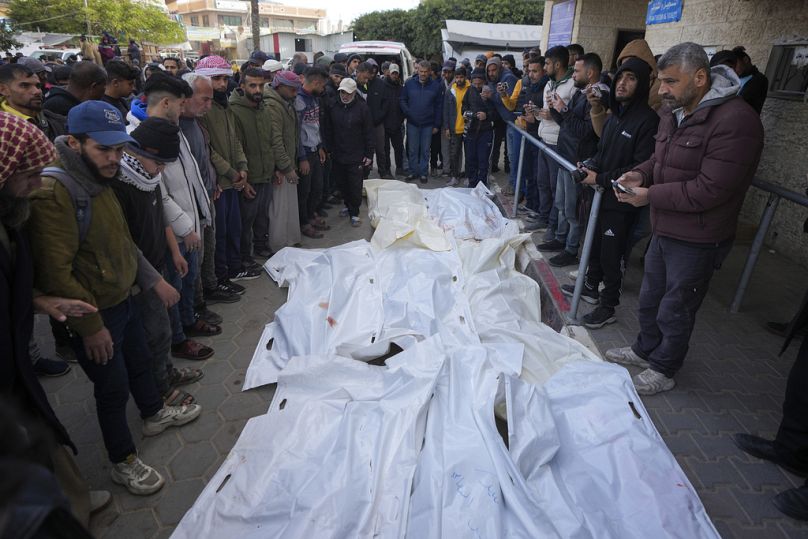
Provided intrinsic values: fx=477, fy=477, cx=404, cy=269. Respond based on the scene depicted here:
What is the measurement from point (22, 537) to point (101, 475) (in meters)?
2.30

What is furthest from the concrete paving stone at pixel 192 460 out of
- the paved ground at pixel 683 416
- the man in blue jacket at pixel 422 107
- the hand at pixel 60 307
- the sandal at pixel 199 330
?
the man in blue jacket at pixel 422 107

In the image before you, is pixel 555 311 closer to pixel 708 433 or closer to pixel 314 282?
pixel 708 433

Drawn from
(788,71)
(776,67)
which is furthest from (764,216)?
(776,67)

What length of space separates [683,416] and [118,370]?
9.72 ft

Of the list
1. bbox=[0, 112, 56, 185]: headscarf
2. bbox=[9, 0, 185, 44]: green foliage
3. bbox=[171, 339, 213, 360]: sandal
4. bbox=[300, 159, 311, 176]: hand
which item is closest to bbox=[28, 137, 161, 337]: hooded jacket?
bbox=[0, 112, 56, 185]: headscarf

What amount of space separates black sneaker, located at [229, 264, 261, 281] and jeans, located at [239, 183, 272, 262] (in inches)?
4.9

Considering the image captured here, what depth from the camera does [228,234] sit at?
4480mm

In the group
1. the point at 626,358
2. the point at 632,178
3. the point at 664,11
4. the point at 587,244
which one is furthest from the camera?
the point at 664,11

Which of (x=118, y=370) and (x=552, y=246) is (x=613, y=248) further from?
(x=118, y=370)

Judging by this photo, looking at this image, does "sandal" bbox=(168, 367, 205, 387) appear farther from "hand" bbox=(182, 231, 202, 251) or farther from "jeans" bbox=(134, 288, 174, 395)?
"hand" bbox=(182, 231, 202, 251)

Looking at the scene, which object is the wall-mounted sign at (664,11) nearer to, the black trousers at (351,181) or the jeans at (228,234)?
the black trousers at (351,181)

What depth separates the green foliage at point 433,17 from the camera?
2716cm

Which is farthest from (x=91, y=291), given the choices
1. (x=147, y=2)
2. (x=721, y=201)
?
(x=147, y=2)

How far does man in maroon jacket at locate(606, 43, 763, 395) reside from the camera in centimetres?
241
